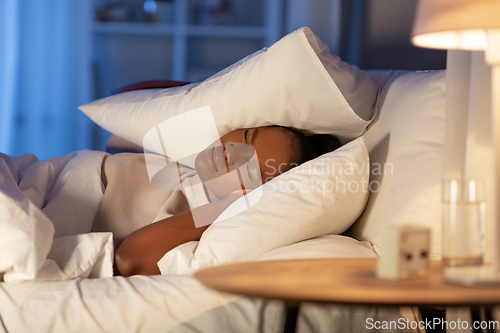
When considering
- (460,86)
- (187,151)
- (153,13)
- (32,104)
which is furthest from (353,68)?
(32,104)

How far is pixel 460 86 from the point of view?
2.73ft

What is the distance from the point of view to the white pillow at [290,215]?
0.91 meters

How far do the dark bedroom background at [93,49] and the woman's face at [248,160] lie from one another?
1375mm

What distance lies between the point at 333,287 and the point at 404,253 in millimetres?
115

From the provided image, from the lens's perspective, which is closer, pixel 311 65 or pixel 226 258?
pixel 226 258

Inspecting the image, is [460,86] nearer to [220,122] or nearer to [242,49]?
[220,122]

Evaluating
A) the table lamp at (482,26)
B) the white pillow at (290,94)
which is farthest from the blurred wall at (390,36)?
the table lamp at (482,26)

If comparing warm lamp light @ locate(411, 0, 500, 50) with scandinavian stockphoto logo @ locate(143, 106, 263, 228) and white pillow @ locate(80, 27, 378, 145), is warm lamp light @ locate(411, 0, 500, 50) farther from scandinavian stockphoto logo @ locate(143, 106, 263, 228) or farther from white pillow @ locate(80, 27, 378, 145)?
scandinavian stockphoto logo @ locate(143, 106, 263, 228)

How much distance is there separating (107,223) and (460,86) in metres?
0.91

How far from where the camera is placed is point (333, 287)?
1.65 ft

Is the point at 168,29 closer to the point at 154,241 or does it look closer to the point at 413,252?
the point at 154,241

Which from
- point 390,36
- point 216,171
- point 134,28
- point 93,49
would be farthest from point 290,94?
point 93,49

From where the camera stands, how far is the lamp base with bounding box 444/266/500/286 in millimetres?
522

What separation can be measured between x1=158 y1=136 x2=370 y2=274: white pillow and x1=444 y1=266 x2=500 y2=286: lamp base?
0.40 m
